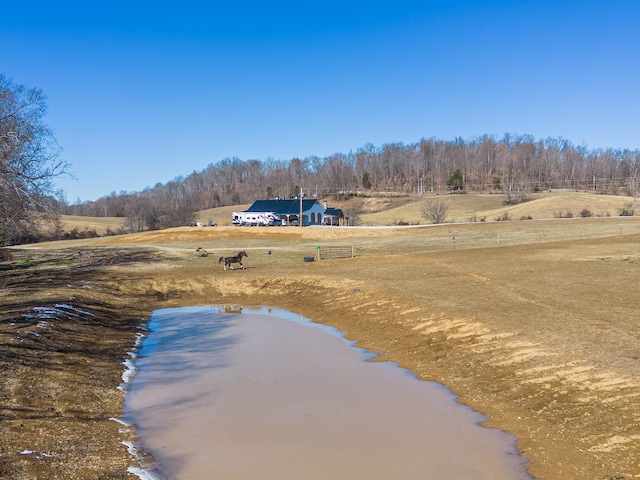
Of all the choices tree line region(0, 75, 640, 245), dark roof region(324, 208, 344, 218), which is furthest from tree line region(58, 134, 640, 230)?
dark roof region(324, 208, 344, 218)

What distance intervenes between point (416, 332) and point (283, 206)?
234ft

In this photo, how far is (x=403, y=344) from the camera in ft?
53.0

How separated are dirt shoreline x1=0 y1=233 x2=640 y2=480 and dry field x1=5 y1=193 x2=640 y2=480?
0.05m

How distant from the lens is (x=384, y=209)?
12131 centimetres

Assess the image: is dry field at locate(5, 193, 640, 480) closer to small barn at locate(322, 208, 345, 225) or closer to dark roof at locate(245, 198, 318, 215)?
dark roof at locate(245, 198, 318, 215)

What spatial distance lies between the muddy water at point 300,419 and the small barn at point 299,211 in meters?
65.7

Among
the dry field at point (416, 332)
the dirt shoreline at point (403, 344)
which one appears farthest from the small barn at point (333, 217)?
the dirt shoreline at point (403, 344)

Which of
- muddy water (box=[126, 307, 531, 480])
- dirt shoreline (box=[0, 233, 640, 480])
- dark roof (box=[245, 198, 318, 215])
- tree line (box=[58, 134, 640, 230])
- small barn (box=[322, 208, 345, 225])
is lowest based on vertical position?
muddy water (box=[126, 307, 531, 480])

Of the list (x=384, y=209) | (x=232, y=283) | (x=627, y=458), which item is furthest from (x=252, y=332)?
(x=384, y=209)

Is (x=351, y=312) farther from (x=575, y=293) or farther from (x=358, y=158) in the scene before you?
(x=358, y=158)

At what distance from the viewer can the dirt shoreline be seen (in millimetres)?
8523

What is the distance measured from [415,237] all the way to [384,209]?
2709 inches

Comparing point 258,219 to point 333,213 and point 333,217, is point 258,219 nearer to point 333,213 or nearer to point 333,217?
point 333,217

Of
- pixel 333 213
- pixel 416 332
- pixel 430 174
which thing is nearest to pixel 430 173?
pixel 430 174
